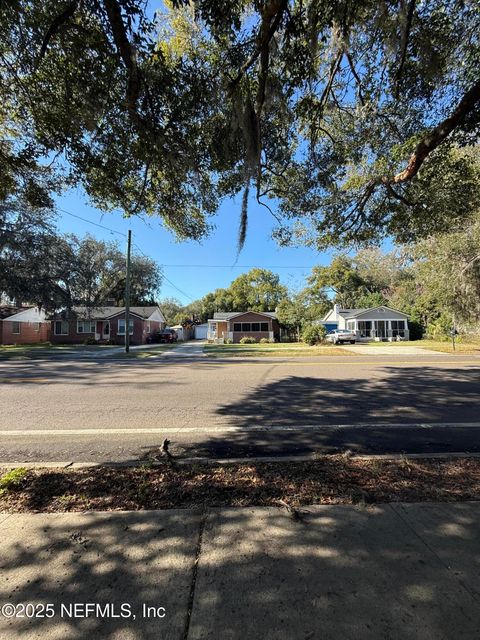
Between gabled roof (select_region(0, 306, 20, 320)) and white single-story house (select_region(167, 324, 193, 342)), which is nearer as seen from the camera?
gabled roof (select_region(0, 306, 20, 320))

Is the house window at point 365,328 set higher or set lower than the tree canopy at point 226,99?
lower

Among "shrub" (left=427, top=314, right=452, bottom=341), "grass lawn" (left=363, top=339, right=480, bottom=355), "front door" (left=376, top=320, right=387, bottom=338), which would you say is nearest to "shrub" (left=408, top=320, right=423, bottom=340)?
"shrub" (left=427, top=314, right=452, bottom=341)

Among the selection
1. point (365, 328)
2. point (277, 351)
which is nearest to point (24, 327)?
point (277, 351)

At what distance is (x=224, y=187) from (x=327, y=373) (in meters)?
7.35

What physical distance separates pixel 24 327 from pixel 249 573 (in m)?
42.2

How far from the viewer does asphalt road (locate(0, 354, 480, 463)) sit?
15.5ft

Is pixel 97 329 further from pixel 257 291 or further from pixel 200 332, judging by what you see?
pixel 257 291

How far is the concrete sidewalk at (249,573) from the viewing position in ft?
5.97

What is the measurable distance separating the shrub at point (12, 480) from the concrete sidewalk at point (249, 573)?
0.58 metres

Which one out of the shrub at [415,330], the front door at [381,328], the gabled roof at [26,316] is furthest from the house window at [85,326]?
the shrub at [415,330]

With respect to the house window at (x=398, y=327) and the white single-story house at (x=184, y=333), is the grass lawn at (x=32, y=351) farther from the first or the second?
the house window at (x=398, y=327)

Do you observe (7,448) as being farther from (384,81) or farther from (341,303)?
(341,303)

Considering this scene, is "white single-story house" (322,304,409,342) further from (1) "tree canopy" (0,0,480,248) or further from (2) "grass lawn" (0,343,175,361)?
(1) "tree canopy" (0,0,480,248)

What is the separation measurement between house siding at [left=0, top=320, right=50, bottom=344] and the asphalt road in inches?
1115
